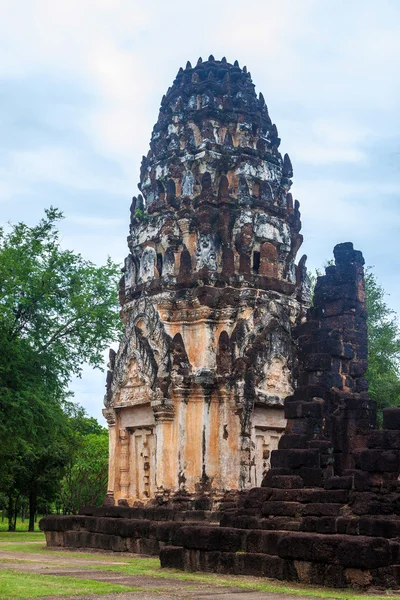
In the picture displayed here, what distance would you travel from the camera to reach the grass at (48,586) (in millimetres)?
9180

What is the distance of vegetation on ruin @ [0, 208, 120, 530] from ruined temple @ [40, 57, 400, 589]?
11.9ft

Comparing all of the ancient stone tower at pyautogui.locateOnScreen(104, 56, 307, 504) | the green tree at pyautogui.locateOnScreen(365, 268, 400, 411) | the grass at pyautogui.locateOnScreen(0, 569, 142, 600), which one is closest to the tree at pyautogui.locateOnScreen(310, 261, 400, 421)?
the green tree at pyautogui.locateOnScreen(365, 268, 400, 411)

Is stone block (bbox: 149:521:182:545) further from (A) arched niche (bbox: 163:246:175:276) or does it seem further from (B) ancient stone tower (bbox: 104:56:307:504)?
(A) arched niche (bbox: 163:246:175:276)

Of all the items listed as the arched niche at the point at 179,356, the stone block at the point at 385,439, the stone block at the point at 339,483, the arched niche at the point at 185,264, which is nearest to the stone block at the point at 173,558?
the stone block at the point at 339,483

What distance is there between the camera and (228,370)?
65.9ft

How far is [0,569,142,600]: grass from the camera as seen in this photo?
918 cm

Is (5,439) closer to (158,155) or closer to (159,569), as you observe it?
(158,155)

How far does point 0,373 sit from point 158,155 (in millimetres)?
8280

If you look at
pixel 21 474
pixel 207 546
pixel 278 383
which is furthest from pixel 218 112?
pixel 21 474

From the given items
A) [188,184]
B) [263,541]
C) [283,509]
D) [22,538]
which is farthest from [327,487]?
[22,538]

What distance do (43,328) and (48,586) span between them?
16460mm

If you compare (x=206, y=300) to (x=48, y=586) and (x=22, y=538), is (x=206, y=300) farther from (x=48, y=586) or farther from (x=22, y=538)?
(x=22, y=538)

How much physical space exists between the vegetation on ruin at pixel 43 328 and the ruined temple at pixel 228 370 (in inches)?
143

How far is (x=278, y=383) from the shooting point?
20.7 meters
